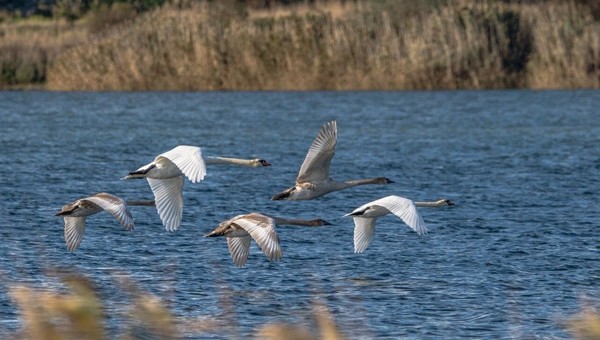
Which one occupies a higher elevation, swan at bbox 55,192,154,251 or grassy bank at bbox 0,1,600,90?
swan at bbox 55,192,154,251

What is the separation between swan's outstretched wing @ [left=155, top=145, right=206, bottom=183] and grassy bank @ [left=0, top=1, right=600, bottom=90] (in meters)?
33.7

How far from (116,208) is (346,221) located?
767 centimetres

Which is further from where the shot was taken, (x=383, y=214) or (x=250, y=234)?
(x=383, y=214)

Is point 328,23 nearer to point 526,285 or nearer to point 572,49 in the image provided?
point 572,49

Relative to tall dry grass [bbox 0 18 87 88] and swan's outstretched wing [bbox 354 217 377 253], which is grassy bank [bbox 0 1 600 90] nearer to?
tall dry grass [bbox 0 18 87 88]

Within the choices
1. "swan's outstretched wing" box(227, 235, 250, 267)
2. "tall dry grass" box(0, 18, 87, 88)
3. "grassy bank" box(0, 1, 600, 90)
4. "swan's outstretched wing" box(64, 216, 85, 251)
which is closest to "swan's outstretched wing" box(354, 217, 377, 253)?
"swan's outstretched wing" box(227, 235, 250, 267)

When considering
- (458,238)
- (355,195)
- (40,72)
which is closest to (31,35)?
(40,72)

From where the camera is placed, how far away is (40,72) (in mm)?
53812

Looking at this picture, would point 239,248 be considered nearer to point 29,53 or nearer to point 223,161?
point 223,161

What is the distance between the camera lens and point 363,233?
15188 mm

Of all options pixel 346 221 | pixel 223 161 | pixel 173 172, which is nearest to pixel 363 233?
pixel 223 161

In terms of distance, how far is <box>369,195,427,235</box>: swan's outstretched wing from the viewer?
13.2 meters

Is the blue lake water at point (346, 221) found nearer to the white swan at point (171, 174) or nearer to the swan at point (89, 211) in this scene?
the swan at point (89, 211)

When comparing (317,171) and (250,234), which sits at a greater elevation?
(317,171)
